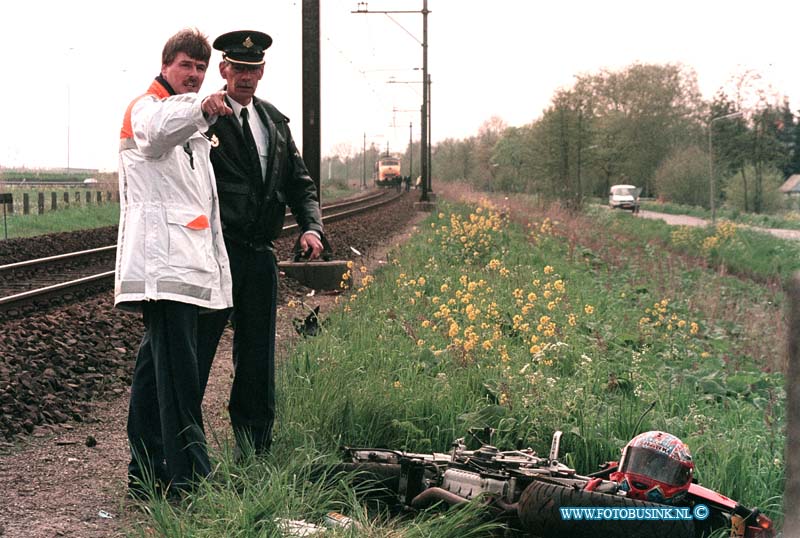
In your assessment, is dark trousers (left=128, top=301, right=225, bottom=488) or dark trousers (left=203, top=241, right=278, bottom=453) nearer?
dark trousers (left=128, top=301, right=225, bottom=488)

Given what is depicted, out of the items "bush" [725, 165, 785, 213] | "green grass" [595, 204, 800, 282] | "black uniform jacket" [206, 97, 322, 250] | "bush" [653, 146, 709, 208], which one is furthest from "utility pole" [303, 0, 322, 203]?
"bush" [653, 146, 709, 208]

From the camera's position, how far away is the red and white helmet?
122 inches

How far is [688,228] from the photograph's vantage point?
38688 mm

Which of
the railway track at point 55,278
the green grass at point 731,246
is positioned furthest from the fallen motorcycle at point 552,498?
the green grass at point 731,246

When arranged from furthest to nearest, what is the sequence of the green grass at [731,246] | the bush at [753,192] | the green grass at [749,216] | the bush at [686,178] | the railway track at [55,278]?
the bush at [686,178], the bush at [753,192], the green grass at [749,216], the green grass at [731,246], the railway track at [55,278]

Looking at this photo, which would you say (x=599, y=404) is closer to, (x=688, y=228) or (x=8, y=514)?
(x=8, y=514)

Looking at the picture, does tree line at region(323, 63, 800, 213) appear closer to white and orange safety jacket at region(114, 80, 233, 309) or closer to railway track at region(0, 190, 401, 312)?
railway track at region(0, 190, 401, 312)

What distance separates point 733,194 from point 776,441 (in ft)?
207

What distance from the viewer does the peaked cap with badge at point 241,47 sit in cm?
407

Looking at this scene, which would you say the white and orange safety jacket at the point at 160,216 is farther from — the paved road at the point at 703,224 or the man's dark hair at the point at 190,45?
the paved road at the point at 703,224

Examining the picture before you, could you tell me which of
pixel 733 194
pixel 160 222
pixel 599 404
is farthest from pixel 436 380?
pixel 733 194

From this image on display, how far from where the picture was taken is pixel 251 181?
169 inches

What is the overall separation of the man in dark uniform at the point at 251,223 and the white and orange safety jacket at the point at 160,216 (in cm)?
35

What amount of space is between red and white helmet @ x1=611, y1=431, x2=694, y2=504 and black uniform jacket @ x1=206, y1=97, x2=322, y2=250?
193cm
